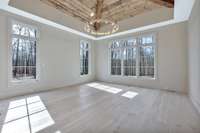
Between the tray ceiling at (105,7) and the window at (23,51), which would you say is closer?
the window at (23,51)

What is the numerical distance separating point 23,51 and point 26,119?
3.10 metres

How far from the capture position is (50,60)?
510 cm

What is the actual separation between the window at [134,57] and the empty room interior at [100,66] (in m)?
0.05

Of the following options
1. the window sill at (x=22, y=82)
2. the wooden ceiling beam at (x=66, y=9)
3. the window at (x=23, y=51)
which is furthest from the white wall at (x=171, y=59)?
the window at (x=23, y=51)

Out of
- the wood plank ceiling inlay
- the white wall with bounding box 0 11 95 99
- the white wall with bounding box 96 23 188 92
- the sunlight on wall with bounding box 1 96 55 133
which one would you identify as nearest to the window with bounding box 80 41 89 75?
the white wall with bounding box 0 11 95 99

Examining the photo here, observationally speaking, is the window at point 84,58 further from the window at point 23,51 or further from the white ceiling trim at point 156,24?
the window at point 23,51

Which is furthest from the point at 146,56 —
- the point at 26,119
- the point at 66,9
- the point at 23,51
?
the point at 23,51

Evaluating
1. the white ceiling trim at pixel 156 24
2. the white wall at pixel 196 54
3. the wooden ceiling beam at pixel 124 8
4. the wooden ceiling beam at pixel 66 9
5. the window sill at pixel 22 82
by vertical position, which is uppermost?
the wooden ceiling beam at pixel 124 8

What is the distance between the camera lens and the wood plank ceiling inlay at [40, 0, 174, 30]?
15.6 feet

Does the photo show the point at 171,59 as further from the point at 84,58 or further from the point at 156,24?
the point at 84,58

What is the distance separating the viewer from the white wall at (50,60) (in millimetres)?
3779

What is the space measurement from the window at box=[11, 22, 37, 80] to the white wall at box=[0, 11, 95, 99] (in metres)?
0.25

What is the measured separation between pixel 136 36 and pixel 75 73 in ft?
12.7

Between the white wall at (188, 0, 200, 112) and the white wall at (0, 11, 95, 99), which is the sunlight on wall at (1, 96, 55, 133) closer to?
the white wall at (0, 11, 95, 99)
